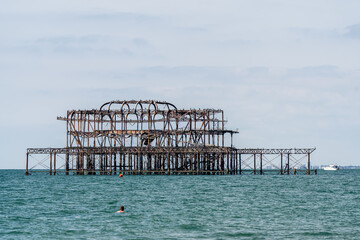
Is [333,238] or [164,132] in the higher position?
[164,132]

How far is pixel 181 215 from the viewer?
44031mm

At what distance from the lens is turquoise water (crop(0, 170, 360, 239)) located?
36.3 meters

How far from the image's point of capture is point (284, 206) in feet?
164

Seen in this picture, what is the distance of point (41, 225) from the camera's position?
1561 inches

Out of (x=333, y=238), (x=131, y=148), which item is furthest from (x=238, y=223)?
(x=131, y=148)

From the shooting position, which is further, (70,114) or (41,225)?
(70,114)

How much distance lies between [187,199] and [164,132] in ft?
140

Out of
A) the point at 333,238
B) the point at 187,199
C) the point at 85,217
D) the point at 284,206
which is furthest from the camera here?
the point at 187,199

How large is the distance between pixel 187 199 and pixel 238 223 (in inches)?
641

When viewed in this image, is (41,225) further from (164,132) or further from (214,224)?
(164,132)

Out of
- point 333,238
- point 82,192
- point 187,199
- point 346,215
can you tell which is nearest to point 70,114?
point 82,192

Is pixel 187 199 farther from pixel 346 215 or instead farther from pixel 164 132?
pixel 164 132

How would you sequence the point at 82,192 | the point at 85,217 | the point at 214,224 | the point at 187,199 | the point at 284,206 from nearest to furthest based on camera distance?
the point at 214,224 → the point at 85,217 → the point at 284,206 → the point at 187,199 → the point at 82,192

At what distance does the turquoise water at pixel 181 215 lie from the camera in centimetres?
3634
